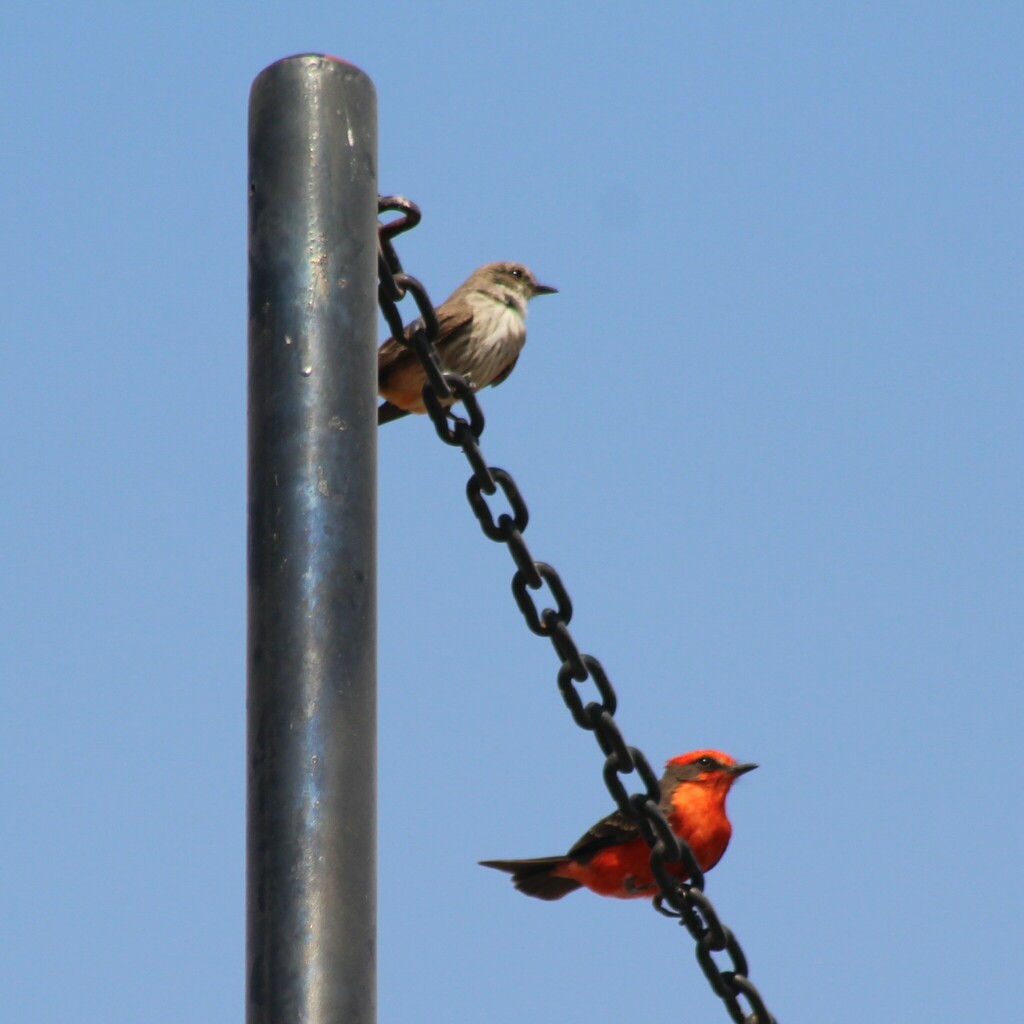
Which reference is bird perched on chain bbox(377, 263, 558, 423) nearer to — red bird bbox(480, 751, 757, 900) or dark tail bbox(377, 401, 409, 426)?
dark tail bbox(377, 401, 409, 426)

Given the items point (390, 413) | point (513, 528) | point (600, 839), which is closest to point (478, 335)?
point (390, 413)

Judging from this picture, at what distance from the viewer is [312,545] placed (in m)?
3.60

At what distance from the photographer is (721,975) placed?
15.7 feet

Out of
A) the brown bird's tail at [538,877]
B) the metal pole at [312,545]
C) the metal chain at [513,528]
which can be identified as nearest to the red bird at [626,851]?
the brown bird's tail at [538,877]

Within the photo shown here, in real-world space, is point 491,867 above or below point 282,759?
above

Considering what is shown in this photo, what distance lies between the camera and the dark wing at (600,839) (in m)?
9.29

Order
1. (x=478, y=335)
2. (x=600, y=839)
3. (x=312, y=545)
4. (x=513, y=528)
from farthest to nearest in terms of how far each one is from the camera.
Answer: (x=478, y=335), (x=600, y=839), (x=513, y=528), (x=312, y=545)

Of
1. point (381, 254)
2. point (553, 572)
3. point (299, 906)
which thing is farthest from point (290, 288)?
point (299, 906)

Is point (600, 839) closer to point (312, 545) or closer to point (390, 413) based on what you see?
point (390, 413)

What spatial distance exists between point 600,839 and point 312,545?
19.6 ft

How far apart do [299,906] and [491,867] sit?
6130mm

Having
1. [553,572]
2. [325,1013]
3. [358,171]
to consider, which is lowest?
[325,1013]

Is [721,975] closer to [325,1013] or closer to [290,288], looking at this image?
[325,1013]

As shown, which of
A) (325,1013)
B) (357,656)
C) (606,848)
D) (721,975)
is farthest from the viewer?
(606,848)
